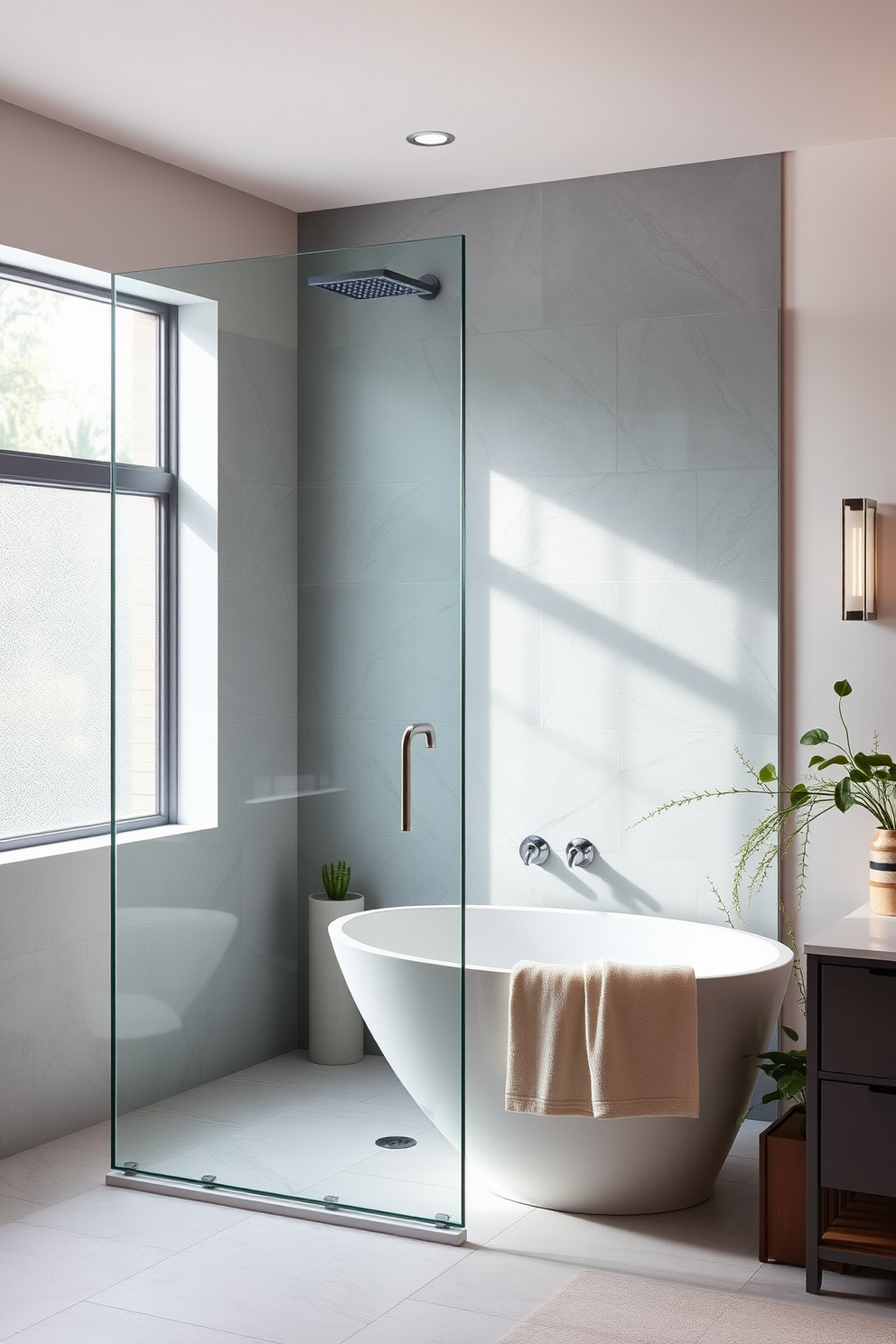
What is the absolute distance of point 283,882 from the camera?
3531mm

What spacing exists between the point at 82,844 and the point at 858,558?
7.79 feet

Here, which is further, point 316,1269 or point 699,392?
point 699,392

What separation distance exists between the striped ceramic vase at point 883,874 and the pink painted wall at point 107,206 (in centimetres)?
266

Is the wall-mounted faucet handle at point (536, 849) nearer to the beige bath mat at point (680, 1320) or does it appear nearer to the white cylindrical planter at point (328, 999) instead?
the white cylindrical planter at point (328, 999)

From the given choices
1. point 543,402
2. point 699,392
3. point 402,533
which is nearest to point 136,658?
point 402,533

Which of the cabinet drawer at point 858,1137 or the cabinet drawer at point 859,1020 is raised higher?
the cabinet drawer at point 859,1020

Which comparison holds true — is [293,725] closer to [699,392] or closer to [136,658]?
[136,658]

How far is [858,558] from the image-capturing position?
157 inches

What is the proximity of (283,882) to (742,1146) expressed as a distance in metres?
1.58

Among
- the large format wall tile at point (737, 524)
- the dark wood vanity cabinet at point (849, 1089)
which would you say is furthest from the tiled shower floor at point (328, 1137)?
the large format wall tile at point (737, 524)

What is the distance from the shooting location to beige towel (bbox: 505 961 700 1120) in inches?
130

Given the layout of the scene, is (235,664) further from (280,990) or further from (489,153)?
(489,153)

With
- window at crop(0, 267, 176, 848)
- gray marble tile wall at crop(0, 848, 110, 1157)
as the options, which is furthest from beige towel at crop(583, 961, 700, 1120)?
gray marble tile wall at crop(0, 848, 110, 1157)

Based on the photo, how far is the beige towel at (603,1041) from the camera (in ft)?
10.9
